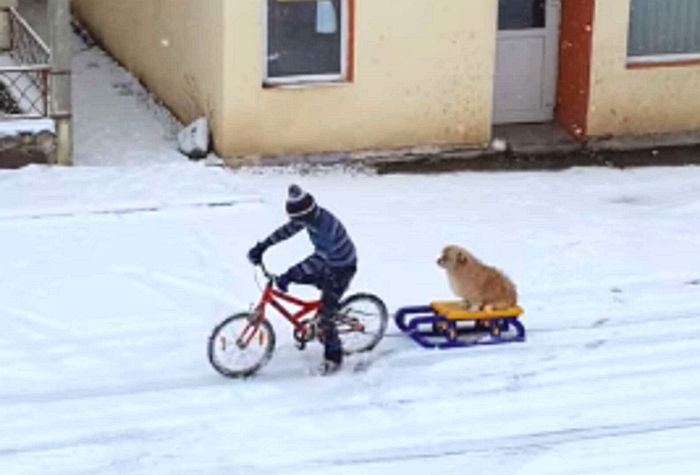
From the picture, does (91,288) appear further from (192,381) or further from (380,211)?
(380,211)

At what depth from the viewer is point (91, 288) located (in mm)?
15055

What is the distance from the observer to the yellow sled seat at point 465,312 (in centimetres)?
1420

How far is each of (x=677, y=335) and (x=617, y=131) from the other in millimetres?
5446

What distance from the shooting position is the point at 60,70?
57.9 feet

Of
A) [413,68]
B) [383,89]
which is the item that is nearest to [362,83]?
[383,89]

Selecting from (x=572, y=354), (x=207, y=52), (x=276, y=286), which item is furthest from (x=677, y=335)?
(x=207, y=52)

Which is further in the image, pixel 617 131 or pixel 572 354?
pixel 617 131

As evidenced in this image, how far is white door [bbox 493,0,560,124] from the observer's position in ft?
65.3

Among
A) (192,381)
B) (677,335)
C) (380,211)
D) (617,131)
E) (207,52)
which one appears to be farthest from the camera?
(617,131)

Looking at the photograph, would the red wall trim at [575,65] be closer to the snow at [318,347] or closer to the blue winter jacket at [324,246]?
the snow at [318,347]

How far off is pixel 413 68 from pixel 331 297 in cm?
570

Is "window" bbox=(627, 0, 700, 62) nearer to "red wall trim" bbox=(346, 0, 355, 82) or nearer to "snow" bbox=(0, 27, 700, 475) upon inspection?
"snow" bbox=(0, 27, 700, 475)

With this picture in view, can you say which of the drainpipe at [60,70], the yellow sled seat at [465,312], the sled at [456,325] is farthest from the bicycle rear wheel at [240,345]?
the drainpipe at [60,70]

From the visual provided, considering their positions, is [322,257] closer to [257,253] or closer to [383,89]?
[257,253]
